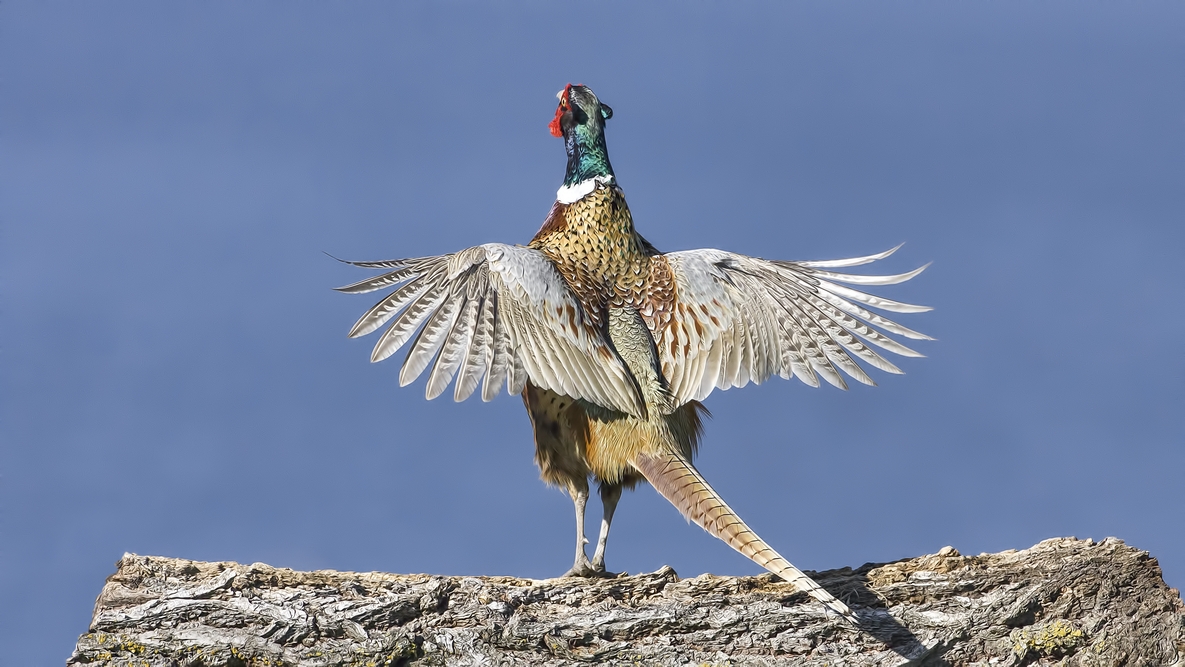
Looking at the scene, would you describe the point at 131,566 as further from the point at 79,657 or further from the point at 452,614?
the point at 452,614

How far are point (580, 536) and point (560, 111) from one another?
4.05 m

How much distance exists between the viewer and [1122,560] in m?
6.41

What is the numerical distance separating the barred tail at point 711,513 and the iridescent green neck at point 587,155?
2.92m

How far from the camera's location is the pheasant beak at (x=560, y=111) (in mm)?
9641

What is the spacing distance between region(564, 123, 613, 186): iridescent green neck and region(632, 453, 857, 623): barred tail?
2.92 meters

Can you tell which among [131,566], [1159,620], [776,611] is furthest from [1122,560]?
[131,566]

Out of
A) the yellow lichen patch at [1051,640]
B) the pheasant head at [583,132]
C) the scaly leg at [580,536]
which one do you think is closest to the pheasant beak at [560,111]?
the pheasant head at [583,132]

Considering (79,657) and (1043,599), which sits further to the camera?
(1043,599)

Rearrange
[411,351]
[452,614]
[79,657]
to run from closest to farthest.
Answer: [79,657], [452,614], [411,351]

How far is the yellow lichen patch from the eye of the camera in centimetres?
623

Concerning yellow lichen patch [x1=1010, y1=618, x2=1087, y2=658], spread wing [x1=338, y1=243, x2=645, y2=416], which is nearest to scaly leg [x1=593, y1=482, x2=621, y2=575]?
spread wing [x1=338, y1=243, x2=645, y2=416]

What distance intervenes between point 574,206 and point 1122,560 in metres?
4.91

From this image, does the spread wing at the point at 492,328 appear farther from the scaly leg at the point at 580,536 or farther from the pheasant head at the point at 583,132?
the pheasant head at the point at 583,132

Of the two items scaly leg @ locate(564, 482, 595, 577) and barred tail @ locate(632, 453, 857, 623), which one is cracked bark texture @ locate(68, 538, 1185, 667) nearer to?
barred tail @ locate(632, 453, 857, 623)
